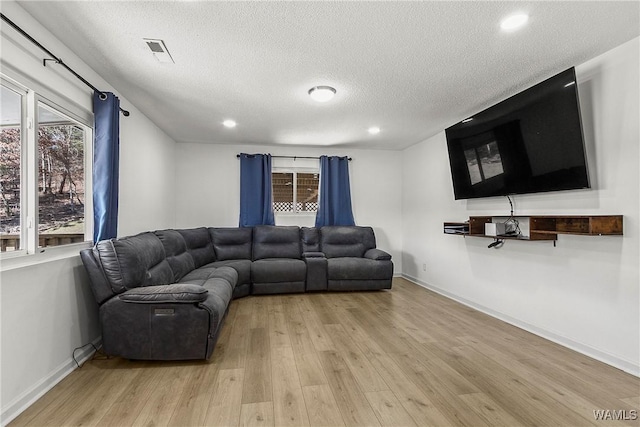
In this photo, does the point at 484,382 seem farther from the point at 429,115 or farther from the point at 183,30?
the point at 183,30

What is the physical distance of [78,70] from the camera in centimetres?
233

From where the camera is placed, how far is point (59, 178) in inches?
91.4

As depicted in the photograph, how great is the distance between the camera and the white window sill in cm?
175

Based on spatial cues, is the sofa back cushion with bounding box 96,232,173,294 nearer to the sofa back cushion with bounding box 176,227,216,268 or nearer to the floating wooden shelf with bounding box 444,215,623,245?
the sofa back cushion with bounding box 176,227,216,268

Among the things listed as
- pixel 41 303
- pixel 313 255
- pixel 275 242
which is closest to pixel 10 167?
pixel 41 303

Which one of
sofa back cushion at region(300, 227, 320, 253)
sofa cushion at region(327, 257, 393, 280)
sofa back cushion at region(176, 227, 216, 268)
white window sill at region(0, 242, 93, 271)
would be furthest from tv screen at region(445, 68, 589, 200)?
white window sill at region(0, 242, 93, 271)

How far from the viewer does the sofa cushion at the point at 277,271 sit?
13.9ft

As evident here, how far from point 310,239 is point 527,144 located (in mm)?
3304

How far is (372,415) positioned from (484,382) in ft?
2.97

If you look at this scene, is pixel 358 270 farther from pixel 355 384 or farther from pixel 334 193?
pixel 355 384

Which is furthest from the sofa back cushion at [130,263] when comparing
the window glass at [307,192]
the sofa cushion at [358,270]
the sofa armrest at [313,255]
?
the window glass at [307,192]

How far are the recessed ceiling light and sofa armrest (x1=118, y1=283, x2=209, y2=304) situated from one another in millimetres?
2864

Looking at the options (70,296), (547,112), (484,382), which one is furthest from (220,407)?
(547,112)

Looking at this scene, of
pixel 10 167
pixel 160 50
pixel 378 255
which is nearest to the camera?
pixel 10 167
